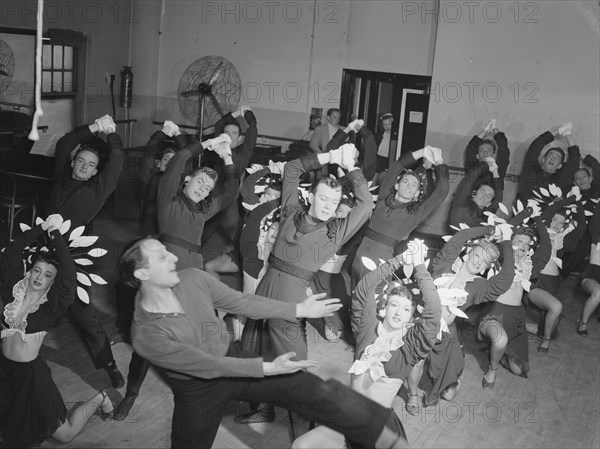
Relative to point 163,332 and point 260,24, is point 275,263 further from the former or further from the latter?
point 260,24

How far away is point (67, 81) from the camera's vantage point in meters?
10.1

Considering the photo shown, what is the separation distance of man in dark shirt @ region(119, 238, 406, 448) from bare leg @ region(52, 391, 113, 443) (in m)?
0.99

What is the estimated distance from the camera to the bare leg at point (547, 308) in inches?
237

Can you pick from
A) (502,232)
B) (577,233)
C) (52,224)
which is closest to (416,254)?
(502,232)

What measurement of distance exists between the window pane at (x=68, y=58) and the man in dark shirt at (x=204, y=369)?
7331 mm

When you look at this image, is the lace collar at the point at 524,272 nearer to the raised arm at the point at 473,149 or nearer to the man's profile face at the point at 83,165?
the raised arm at the point at 473,149

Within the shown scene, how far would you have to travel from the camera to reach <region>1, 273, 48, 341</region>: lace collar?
400 cm

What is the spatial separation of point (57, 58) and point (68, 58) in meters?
0.24

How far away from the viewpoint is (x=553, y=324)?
6062 millimetres

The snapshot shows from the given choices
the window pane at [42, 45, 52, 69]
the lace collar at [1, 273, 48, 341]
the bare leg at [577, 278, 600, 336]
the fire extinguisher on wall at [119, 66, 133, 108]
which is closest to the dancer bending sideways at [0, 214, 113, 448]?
the lace collar at [1, 273, 48, 341]

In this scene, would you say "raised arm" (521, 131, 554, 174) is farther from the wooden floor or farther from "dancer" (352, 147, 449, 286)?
"dancer" (352, 147, 449, 286)

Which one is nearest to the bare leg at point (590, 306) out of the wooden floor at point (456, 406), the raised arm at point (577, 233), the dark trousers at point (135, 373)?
the wooden floor at point (456, 406)

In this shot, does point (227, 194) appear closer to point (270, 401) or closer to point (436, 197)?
point (436, 197)

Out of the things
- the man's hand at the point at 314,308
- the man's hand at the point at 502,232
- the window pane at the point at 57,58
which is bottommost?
the man's hand at the point at 314,308
